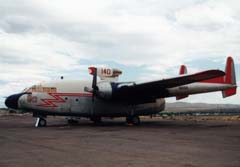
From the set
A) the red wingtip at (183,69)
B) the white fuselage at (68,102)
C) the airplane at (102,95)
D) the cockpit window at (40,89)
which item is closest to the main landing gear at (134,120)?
the airplane at (102,95)

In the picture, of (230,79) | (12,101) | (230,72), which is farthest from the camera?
(230,72)

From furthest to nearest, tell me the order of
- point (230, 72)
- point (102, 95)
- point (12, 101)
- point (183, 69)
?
point (183, 69) < point (230, 72) < point (102, 95) < point (12, 101)

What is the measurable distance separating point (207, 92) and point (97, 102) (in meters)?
9.80

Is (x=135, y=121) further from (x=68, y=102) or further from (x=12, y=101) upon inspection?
(x=12, y=101)

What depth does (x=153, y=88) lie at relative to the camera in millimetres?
24219

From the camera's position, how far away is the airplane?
23.5m

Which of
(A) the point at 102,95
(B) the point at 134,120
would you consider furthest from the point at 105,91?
(B) the point at 134,120

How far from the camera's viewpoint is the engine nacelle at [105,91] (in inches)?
928

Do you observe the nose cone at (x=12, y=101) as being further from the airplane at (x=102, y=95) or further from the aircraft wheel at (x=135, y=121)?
the aircraft wheel at (x=135, y=121)

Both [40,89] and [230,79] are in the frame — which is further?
[230,79]

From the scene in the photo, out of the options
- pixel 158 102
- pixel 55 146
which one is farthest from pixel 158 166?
pixel 158 102

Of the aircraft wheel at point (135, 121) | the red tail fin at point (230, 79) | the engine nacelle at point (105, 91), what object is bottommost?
the aircraft wheel at point (135, 121)

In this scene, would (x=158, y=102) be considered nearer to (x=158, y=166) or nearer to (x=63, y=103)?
(x=63, y=103)

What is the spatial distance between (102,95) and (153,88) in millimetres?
3912
